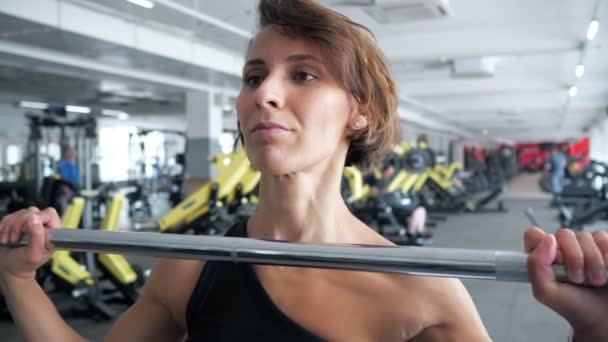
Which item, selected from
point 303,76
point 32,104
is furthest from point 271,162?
point 32,104

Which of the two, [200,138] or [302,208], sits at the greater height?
[200,138]

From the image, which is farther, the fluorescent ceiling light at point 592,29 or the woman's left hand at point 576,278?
the fluorescent ceiling light at point 592,29

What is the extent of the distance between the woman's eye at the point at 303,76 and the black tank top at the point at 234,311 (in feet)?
1.06

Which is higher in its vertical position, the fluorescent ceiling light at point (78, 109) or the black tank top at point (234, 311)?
the fluorescent ceiling light at point (78, 109)

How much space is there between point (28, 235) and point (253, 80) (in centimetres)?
46

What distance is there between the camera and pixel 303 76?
2.67 ft

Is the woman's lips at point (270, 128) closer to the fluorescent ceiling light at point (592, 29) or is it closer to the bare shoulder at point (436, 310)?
the bare shoulder at point (436, 310)

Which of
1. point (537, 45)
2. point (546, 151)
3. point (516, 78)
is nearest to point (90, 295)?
point (537, 45)

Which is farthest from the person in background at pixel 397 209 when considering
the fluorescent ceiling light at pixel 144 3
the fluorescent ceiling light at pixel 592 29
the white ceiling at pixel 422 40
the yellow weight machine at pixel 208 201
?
the fluorescent ceiling light at pixel 144 3

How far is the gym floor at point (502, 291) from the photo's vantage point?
4.55 ft

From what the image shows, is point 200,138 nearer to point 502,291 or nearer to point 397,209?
point 397,209

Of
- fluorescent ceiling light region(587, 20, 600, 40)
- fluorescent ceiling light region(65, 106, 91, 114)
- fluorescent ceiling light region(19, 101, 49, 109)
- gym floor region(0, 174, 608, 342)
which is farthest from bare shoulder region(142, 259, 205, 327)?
fluorescent ceiling light region(19, 101, 49, 109)

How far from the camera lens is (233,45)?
693 cm

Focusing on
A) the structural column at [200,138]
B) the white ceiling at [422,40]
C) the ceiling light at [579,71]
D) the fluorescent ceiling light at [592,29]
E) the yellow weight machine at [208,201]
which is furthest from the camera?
the structural column at [200,138]
